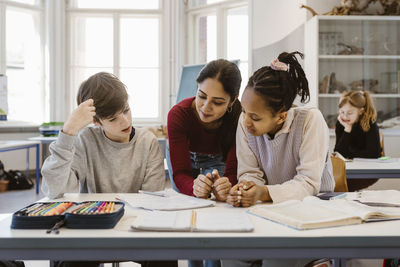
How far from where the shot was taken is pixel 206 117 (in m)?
1.53

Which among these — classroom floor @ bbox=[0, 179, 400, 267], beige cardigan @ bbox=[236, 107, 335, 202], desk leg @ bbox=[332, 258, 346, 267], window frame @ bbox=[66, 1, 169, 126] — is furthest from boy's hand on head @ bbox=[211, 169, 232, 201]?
window frame @ bbox=[66, 1, 169, 126]

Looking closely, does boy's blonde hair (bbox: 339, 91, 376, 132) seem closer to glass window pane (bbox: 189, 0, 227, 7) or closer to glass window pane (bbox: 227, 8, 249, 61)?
glass window pane (bbox: 227, 8, 249, 61)

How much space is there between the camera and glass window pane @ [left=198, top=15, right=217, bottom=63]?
5984mm

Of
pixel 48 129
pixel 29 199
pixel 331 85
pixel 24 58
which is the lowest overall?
pixel 29 199

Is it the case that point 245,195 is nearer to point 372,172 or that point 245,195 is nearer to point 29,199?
point 372,172

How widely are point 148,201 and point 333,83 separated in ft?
12.2

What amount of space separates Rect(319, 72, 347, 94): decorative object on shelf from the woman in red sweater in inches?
119

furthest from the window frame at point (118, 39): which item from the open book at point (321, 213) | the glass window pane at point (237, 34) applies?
the open book at point (321, 213)

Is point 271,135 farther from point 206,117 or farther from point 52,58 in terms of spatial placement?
point 52,58

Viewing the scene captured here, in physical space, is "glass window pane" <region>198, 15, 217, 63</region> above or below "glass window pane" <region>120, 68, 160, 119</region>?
above

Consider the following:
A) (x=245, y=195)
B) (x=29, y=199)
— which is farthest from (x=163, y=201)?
(x=29, y=199)

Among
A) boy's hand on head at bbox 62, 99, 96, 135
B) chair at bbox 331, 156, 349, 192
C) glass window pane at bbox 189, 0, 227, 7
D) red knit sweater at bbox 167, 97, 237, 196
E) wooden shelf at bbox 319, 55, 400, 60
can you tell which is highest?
glass window pane at bbox 189, 0, 227, 7

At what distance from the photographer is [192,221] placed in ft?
3.13

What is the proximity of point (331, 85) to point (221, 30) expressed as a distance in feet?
6.52
